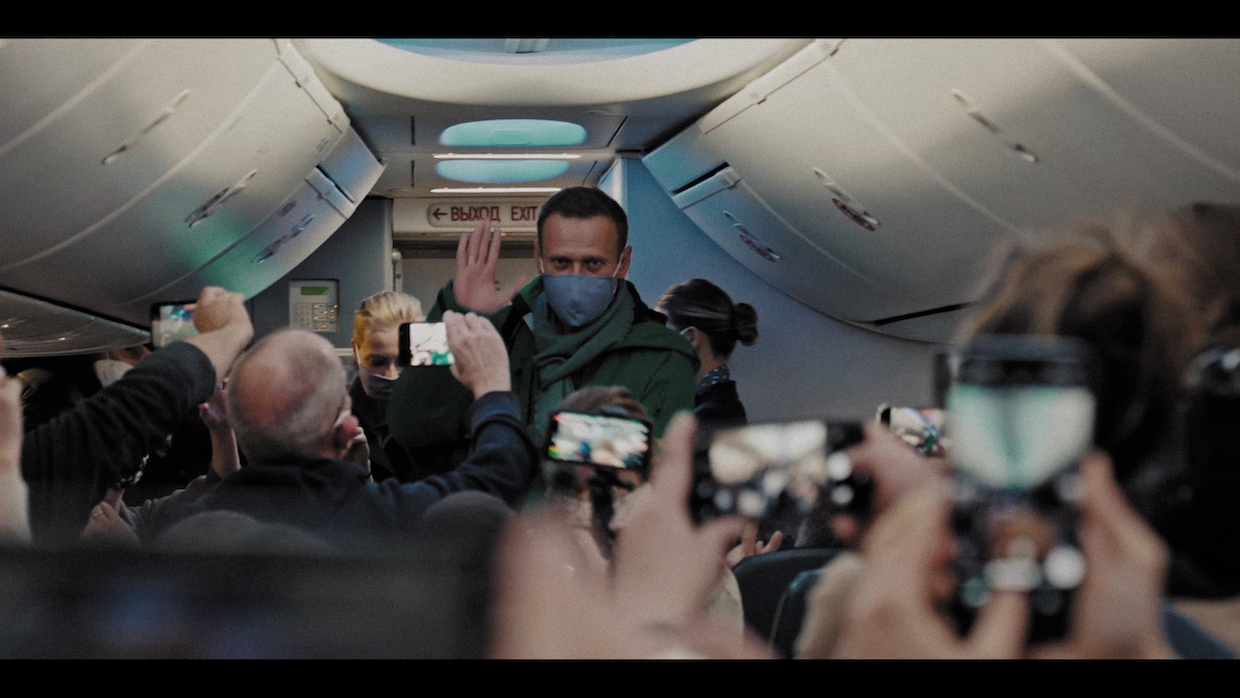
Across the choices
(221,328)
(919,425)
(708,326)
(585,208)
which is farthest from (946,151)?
(221,328)

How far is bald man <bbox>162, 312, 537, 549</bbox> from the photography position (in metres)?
1.29

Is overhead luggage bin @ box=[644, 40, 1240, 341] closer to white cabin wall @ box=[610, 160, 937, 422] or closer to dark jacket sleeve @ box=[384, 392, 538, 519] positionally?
white cabin wall @ box=[610, 160, 937, 422]

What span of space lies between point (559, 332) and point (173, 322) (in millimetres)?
658

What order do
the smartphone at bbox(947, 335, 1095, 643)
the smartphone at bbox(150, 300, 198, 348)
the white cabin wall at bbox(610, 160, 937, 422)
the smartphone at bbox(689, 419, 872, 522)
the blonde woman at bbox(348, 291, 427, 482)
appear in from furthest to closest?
1. the white cabin wall at bbox(610, 160, 937, 422)
2. the blonde woman at bbox(348, 291, 427, 482)
3. the smartphone at bbox(150, 300, 198, 348)
4. the smartphone at bbox(689, 419, 872, 522)
5. the smartphone at bbox(947, 335, 1095, 643)

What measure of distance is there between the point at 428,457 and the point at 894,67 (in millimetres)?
1479

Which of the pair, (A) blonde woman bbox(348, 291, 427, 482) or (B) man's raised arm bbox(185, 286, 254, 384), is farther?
(A) blonde woman bbox(348, 291, 427, 482)

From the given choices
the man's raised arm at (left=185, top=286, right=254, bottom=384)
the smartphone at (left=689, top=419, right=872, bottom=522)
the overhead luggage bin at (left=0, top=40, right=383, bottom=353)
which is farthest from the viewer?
the overhead luggage bin at (left=0, top=40, right=383, bottom=353)

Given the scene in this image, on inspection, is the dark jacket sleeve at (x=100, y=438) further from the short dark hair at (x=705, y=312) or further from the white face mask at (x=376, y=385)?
the short dark hair at (x=705, y=312)

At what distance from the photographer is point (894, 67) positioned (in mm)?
2490

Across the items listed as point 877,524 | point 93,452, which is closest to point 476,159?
point 93,452

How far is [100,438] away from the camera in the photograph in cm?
135

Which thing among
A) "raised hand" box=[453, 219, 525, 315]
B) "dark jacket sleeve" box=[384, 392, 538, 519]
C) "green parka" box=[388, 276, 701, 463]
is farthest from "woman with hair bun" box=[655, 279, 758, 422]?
"dark jacket sleeve" box=[384, 392, 538, 519]

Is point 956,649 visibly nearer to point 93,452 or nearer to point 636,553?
point 636,553

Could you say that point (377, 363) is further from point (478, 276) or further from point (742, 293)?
point (742, 293)
